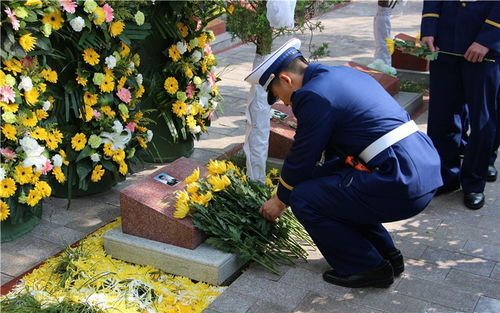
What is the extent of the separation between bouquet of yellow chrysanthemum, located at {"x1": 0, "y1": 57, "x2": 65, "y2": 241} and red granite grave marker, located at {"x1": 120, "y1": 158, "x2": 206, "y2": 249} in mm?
677

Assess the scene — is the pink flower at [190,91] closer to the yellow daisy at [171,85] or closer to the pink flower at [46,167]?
the yellow daisy at [171,85]

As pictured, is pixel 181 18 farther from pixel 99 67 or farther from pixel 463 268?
pixel 463 268

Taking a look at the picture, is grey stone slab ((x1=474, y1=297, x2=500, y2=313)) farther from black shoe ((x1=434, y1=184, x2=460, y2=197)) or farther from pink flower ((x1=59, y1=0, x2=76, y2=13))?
pink flower ((x1=59, y1=0, x2=76, y2=13))

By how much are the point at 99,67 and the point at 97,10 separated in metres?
0.44

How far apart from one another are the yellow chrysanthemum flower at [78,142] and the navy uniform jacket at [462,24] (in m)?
2.63

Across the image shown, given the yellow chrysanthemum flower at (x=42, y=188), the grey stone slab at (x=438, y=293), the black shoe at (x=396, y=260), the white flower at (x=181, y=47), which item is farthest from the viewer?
the white flower at (x=181, y=47)

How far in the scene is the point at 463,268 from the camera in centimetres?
403

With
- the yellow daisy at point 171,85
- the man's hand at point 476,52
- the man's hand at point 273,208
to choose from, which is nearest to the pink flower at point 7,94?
the yellow daisy at point 171,85

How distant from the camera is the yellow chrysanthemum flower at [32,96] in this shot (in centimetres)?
432

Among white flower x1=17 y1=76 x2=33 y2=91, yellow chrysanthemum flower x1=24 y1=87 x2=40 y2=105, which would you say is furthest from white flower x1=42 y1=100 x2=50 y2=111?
white flower x1=17 y1=76 x2=33 y2=91

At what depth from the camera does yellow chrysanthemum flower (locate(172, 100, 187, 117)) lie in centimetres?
557

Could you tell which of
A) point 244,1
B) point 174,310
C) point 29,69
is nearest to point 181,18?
point 244,1

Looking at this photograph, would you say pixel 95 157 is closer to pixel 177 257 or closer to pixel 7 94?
pixel 7 94

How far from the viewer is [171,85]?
551 centimetres
